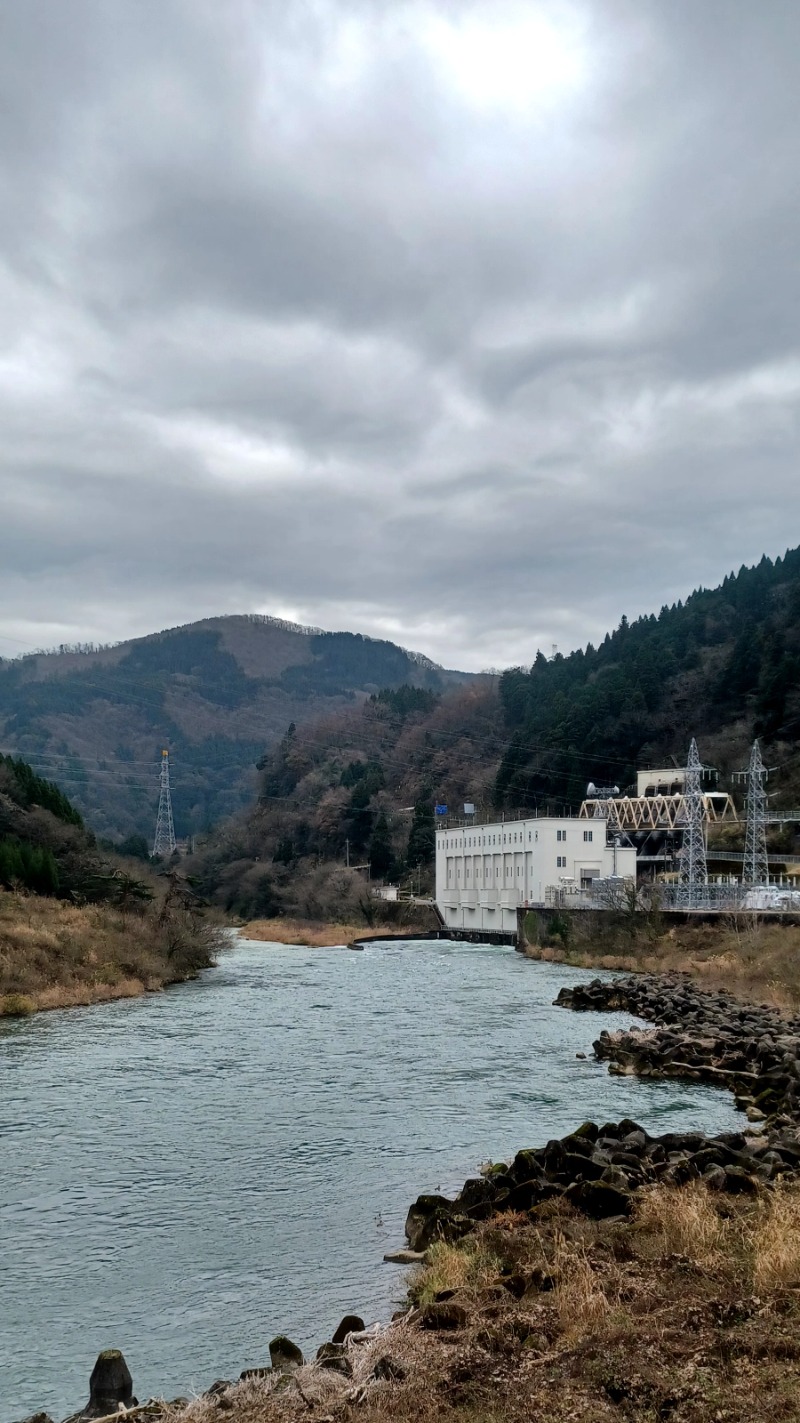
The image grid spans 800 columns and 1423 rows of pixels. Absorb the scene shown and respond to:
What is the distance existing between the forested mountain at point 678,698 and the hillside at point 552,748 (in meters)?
0.16

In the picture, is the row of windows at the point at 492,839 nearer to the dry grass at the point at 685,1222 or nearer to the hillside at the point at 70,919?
the hillside at the point at 70,919

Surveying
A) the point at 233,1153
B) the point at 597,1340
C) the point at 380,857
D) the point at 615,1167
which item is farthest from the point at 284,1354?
the point at 380,857

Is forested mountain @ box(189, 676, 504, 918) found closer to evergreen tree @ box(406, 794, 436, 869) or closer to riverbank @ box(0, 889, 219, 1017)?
evergreen tree @ box(406, 794, 436, 869)

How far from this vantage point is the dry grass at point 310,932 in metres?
78.5

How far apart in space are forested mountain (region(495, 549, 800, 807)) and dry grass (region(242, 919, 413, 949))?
24709 mm

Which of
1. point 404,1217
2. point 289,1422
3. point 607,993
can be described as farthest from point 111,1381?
point 607,993

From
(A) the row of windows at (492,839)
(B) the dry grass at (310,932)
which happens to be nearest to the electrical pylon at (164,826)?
(B) the dry grass at (310,932)

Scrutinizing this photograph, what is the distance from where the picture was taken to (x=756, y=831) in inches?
2697

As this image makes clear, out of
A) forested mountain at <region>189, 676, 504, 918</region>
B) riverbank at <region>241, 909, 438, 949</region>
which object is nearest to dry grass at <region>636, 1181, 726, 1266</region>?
riverbank at <region>241, 909, 438, 949</region>

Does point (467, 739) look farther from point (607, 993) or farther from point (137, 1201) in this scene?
point (137, 1201)

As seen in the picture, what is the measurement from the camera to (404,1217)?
12.9 metres

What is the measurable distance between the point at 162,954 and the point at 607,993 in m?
19.1

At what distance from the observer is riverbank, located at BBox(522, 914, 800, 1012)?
3631cm

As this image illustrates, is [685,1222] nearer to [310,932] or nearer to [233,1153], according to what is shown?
[233,1153]
